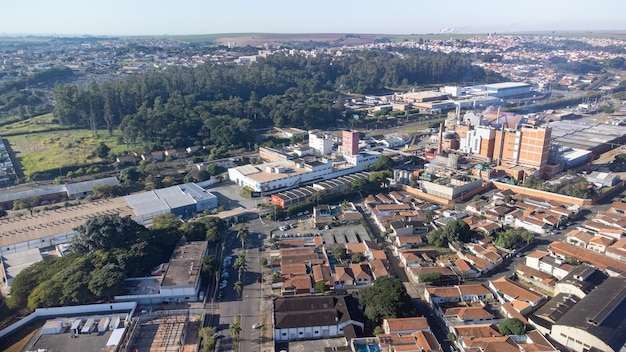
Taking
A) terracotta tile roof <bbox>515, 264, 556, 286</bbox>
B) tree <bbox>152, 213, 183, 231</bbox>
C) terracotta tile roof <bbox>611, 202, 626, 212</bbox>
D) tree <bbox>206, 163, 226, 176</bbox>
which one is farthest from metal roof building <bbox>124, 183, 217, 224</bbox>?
terracotta tile roof <bbox>611, 202, 626, 212</bbox>

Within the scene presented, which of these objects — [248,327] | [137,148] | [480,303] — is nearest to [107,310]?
[248,327]

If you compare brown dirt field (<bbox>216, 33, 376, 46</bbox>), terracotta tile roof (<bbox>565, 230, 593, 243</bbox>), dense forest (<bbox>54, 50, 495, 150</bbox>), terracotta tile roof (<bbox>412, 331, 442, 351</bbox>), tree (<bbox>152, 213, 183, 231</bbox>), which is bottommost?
terracotta tile roof (<bbox>412, 331, 442, 351</bbox>)

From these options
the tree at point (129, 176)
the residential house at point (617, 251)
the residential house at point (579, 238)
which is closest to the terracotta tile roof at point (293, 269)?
the residential house at point (579, 238)

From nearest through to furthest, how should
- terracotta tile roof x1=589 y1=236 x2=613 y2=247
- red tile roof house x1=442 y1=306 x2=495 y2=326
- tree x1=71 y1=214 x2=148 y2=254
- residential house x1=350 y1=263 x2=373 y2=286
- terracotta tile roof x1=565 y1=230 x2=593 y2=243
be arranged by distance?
red tile roof house x1=442 y1=306 x2=495 y2=326 → residential house x1=350 y1=263 x2=373 y2=286 → tree x1=71 y1=214 x2=148 y2=254 → terracotta tile roof x1=589 y1=236 x2=613 y2=247 → terracotta tile roof x1=565 y1=230 x2=593 y2=243

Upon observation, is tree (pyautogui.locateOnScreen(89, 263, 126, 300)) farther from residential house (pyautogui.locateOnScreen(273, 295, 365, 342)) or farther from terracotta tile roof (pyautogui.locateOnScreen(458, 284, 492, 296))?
terracotta tile roof (pyautogui.locateOnScreen(458, 284, 492, 296))

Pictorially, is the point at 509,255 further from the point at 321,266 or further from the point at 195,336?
the point at 195,336

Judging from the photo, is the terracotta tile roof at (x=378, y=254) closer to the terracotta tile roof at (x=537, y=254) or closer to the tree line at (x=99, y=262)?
the terracotta tile roof at (x=537, y=254)
